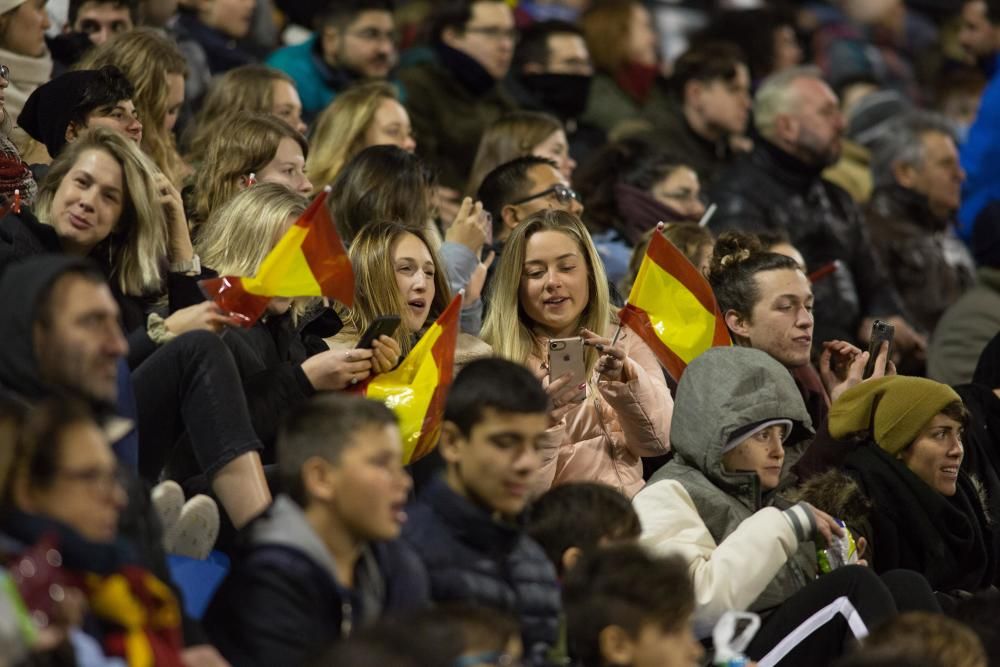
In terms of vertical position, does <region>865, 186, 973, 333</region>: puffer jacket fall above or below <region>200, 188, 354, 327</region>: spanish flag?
below

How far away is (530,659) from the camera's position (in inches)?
192

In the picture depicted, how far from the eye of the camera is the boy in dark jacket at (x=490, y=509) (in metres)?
4.93

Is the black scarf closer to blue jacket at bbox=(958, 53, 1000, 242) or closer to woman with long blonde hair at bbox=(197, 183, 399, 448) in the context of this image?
woman with long blonde hair at bbox=(197, 183, 399, 448)

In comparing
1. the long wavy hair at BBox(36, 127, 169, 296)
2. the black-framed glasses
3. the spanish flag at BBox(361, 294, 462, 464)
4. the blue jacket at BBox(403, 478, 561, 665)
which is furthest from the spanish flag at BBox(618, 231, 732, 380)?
the blue jacket at BBox(403, 478, 561, 665)

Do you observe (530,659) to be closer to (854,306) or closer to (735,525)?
(735,525)

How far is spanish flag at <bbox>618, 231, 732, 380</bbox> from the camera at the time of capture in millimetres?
7121

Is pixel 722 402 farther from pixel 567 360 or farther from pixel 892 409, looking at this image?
pixel 892 409

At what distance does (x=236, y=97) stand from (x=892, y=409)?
9.58 feet

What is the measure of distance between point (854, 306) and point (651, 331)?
237cm

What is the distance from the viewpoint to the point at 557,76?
10359mm

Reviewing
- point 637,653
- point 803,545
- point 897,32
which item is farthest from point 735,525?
point 897,32

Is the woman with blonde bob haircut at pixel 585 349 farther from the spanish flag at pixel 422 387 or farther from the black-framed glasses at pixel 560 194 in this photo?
the black-framed glasses at pixel 560 194

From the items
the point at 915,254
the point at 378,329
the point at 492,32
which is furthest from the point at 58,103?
the point at 915,254

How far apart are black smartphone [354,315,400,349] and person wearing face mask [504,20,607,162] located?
4255 millimetres
